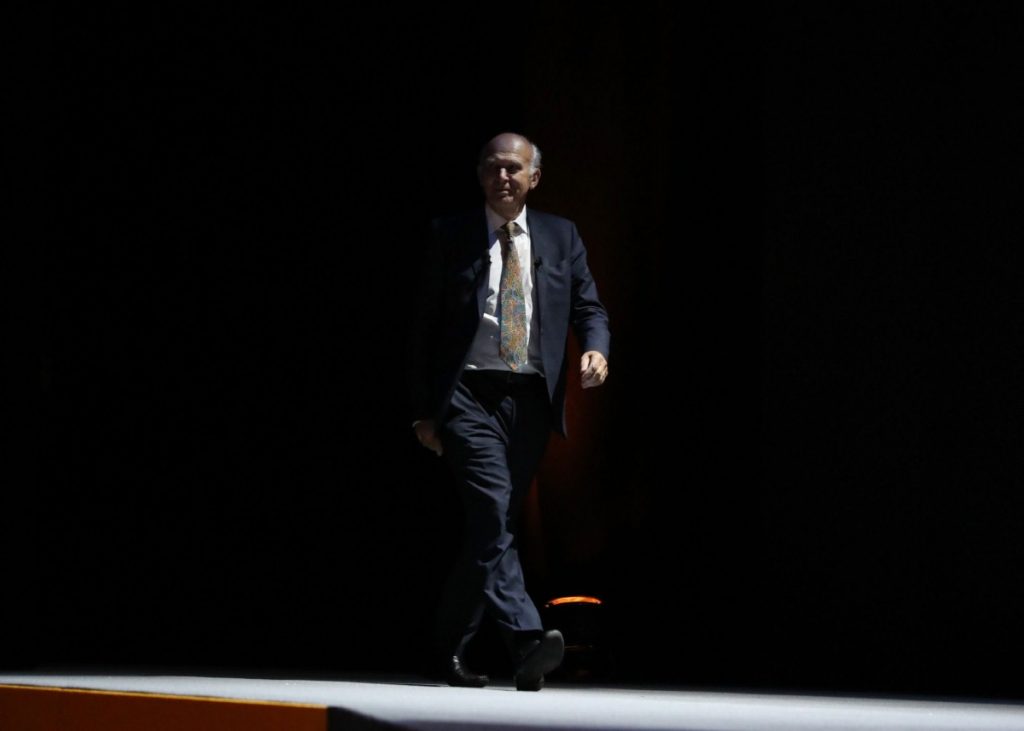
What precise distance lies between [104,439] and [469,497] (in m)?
1.93

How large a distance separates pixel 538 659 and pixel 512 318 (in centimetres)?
75

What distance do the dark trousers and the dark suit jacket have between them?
48 mm

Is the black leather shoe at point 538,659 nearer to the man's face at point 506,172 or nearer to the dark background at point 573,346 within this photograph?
the dark background at point 573,346

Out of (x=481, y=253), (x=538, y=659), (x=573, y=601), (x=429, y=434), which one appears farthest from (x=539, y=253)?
(x=573, y=601)

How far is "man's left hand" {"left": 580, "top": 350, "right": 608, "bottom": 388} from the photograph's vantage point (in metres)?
3.01

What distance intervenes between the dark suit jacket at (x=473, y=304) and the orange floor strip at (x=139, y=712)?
36.3 inches

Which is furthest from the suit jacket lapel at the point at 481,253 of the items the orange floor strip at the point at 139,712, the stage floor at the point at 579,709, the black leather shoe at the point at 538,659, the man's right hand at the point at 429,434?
the orange floor strip at the point at 139,712

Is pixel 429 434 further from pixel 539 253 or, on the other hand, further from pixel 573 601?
pixel 573 601

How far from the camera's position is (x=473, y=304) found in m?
3.13

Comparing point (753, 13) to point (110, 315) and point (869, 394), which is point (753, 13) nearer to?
point (869, 394)

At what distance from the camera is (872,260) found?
3.65 meters

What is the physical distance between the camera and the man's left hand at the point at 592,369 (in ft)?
9.88

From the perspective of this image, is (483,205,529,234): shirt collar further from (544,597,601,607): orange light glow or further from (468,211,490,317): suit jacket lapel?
(544,597,601,607): orange light glow

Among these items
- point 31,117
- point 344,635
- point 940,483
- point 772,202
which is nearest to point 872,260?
point 772,202
